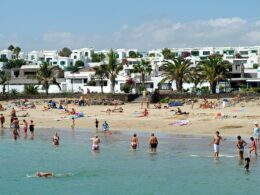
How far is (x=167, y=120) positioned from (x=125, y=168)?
20335 mm

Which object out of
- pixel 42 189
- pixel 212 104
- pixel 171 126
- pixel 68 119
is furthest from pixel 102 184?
pixel 212 104

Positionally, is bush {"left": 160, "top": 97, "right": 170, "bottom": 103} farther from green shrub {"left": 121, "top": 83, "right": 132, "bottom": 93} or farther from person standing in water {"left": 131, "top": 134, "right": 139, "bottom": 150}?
person standing in water {"left": 131, "top": 134, "right": 139, "bottom": 150}

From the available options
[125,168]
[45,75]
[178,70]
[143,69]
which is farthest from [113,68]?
[125,168]

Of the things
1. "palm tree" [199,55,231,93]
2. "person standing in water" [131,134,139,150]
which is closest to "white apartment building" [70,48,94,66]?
"palm tree" [199,55,231,93]

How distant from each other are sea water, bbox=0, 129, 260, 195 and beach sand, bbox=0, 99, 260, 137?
387cm

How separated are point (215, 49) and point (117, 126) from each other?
12930 cm

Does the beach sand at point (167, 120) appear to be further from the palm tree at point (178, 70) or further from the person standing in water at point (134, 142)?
the palm tree at point (178, 70)

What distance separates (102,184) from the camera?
76.1 feet

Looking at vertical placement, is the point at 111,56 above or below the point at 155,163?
above

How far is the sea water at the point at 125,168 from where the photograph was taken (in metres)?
22.3

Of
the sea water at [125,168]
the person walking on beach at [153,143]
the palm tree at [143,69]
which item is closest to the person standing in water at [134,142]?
the sea water at [125,168]

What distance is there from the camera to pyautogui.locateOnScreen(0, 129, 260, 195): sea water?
877 inches

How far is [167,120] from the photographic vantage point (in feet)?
153

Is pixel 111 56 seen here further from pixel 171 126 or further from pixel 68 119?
pixel 171 126
